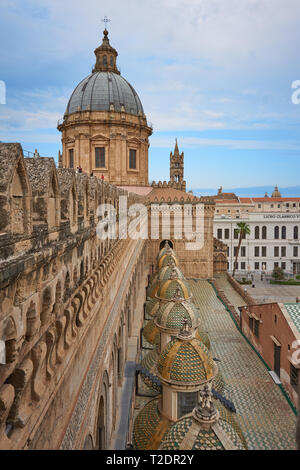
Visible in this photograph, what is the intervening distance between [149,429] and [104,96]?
30208 millimetres

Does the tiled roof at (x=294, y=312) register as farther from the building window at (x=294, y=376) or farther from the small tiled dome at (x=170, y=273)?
the small tiled dome at (x=170, y=273)

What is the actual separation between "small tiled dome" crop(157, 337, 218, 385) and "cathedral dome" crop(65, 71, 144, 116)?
27.6 metres

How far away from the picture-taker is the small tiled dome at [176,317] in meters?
11.3

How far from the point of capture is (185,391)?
8.65m

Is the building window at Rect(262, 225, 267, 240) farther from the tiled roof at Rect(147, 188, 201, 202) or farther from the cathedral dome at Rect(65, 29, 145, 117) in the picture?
the cathedral dome at Rect(65, 29, 145, 117)

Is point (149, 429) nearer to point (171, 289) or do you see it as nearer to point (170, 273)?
point (171, 289)

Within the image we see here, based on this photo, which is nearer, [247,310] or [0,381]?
[0,381]

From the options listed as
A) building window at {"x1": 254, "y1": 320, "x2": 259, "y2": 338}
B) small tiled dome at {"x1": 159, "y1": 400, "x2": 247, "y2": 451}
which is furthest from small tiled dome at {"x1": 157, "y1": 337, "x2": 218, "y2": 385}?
building window at {"x1": 254, "y1": 320, "x2": 259, "y2": 338}

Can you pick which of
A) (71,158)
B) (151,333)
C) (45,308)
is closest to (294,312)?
(151,333)

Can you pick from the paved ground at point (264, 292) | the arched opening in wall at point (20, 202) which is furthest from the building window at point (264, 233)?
the arched opening in wall at point (20, 202)

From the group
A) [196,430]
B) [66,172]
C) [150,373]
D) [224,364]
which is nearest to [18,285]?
[66,172]

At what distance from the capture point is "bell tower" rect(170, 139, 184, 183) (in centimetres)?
4854

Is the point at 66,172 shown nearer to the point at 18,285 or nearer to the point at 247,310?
the point at 18,285

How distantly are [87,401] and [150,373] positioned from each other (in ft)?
21.7
